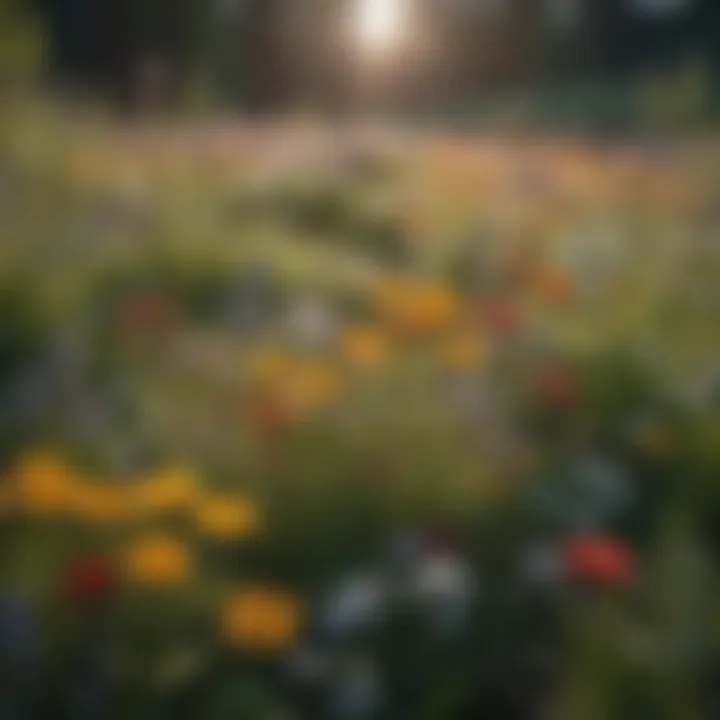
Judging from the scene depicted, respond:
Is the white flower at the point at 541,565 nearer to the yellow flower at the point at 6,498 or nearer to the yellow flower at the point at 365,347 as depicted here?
the yellow flower at the point at 365,347

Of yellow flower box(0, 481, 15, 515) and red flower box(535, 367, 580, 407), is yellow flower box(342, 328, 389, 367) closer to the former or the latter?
red flower box(535, 367, 580, 407)

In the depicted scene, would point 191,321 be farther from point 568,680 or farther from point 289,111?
point 568,680

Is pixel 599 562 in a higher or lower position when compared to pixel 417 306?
lower

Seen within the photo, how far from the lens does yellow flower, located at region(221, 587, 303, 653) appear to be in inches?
34.9

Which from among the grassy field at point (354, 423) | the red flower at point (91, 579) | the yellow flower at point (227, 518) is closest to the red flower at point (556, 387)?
the grassy field at point (354, 423)

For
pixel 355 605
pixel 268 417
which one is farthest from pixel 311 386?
pixel 355 605

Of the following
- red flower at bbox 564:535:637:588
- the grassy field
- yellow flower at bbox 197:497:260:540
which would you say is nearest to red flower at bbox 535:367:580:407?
the grassy field

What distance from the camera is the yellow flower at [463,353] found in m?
1.00

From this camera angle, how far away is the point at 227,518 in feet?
3.03

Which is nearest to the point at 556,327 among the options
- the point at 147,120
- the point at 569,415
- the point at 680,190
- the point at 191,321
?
the point at 569,415

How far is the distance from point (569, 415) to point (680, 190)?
24 centimetres

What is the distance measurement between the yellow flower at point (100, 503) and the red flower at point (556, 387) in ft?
1.01

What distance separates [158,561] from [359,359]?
0.21 metres

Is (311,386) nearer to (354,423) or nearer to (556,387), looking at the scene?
(354,423)
